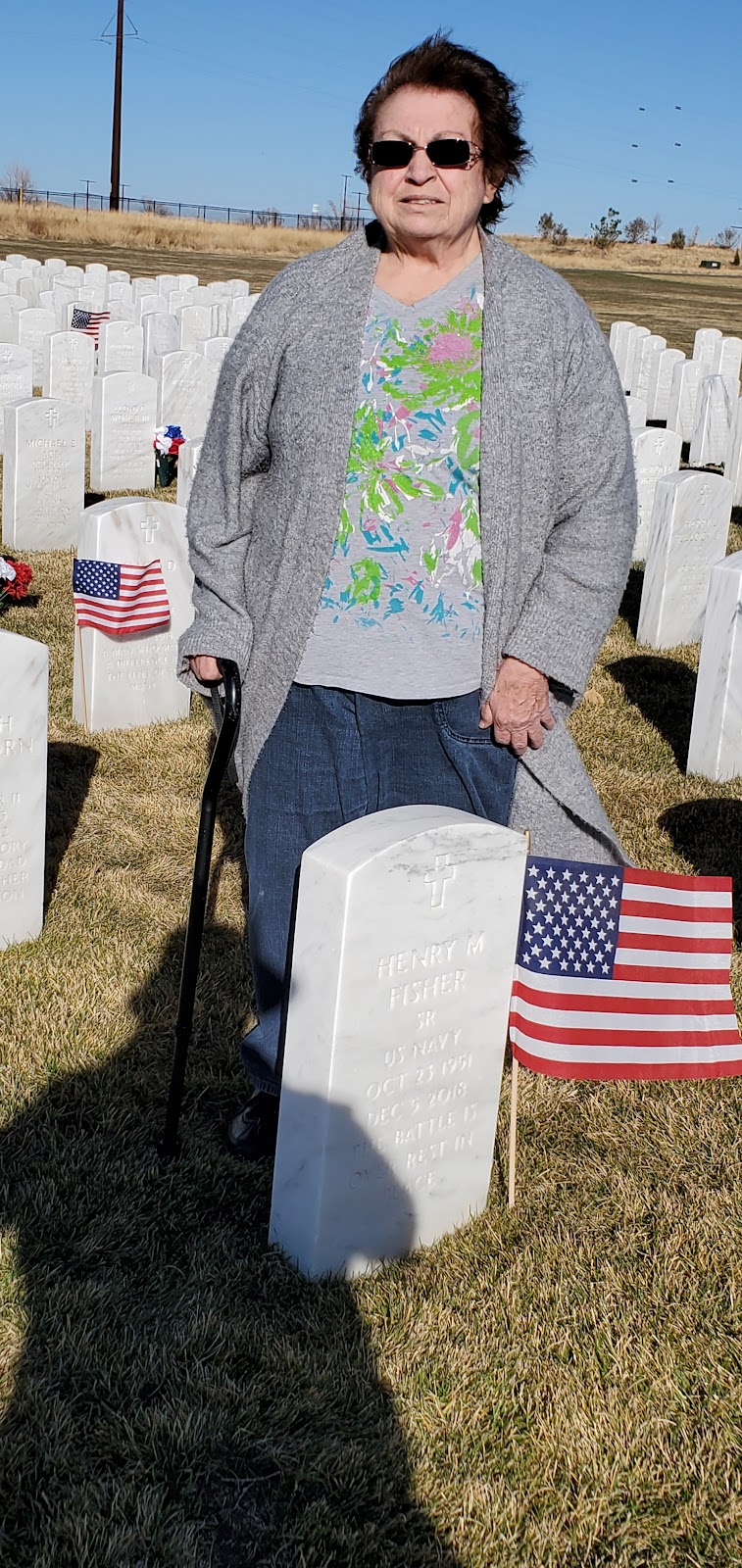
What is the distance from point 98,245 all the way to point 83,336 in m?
30.0

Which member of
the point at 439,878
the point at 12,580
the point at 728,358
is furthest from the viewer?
the point at 728,358

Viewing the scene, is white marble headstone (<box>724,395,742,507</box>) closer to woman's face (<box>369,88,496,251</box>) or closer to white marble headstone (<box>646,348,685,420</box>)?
white marble headstone (<box>646,348,685,420</box>)

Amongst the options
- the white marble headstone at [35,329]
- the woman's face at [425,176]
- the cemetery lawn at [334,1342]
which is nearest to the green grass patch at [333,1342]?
the cemetery lawn at [334,1342]

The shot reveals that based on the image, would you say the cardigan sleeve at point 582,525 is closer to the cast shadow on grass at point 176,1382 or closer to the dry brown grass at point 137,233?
the cast shadow on grass at point 176,1382

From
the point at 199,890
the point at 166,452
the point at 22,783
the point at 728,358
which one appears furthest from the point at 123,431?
the point at 728,358

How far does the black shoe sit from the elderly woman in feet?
2.35

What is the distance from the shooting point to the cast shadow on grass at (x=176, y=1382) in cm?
222

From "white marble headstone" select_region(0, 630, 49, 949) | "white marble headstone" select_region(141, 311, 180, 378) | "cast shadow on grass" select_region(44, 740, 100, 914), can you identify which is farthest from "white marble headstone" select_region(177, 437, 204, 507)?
"white marble headstone" select_region(141, 311, 180, 378)

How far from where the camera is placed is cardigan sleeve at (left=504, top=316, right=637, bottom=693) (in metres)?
2.60

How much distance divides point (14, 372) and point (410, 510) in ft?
33.4

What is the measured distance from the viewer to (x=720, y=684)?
18.4 ft

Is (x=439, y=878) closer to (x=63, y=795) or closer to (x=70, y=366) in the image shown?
(x=63, y=795)

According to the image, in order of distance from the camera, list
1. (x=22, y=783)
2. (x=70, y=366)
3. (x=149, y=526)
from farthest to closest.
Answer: (x=70, y=366) → (x=149, y=526) → (x=22, y=783)

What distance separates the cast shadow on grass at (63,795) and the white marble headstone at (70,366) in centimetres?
777
